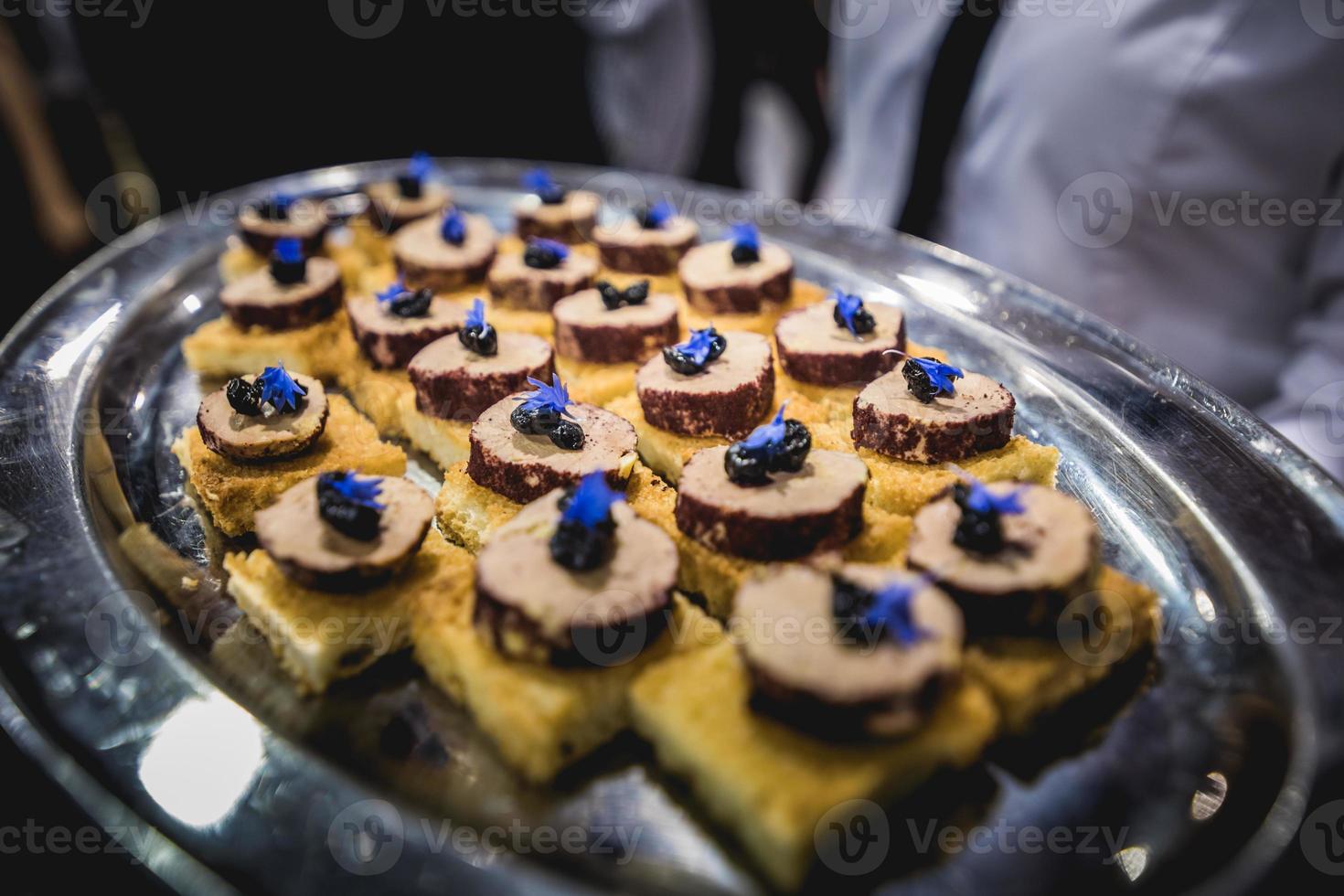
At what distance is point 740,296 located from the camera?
4.07 meters

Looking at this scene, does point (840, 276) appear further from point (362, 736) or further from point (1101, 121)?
point (362, 736)

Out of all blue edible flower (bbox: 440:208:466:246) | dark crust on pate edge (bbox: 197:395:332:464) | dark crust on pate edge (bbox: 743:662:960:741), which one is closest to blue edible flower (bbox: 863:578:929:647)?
dark crust on pate edge (bbox: 743:662:960:741)

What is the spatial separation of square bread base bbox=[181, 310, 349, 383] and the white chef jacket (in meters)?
3.47

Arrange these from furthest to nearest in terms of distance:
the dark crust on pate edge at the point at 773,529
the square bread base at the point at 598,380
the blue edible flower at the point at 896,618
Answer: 1. the square bread base at the point at 598,380
2. the dark crust on pate edge at the point at 773,529
3. the blue edible flower at the point at 896,618

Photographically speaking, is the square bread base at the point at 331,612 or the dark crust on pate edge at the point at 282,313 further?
the dark crust on pate edge at the point at 282,313

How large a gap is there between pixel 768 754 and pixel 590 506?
→ 808 millimetres

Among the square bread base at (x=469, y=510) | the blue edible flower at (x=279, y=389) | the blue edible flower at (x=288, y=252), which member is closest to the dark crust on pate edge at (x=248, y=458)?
the blue edible flower at (x=279, y=389)

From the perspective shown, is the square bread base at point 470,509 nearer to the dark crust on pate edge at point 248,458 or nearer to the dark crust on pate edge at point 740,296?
the dark crust on pate edge at point 248,458

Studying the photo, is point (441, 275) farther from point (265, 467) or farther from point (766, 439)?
point (766, 439)

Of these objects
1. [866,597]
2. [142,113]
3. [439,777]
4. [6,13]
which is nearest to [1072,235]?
[866,597]

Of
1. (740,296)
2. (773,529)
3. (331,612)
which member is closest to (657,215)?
(740,296)

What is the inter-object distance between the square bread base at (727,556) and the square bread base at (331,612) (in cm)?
66

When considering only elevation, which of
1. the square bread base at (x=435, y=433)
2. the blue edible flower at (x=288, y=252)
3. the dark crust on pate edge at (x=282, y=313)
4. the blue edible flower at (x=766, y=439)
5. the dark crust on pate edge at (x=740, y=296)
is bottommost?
the square bread base at (x=435, y=433)

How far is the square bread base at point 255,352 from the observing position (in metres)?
3.95
